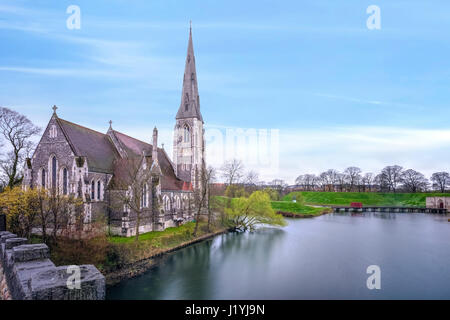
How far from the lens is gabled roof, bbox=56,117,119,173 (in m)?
20.2

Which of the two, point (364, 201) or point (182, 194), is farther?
point (364, 201)

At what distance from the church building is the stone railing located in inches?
418

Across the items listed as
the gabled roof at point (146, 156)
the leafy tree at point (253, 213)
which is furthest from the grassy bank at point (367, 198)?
the gabled roof at point (146, 156)

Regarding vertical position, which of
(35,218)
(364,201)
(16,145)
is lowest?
(364,201)

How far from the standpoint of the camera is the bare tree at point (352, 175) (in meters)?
89.2

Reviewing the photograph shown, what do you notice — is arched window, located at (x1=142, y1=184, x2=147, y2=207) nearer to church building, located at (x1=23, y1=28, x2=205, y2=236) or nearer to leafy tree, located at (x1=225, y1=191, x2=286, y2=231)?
church building, located at (x1=23, y1=28, x2=205, y2=236)

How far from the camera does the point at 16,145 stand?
2312 cm

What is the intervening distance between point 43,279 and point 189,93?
105 ft

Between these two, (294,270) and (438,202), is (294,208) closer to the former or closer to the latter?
(294,270)

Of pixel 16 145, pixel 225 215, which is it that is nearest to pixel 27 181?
pixel 16 145

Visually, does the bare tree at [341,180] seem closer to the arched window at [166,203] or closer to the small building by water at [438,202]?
the small building by water at [438,202]
